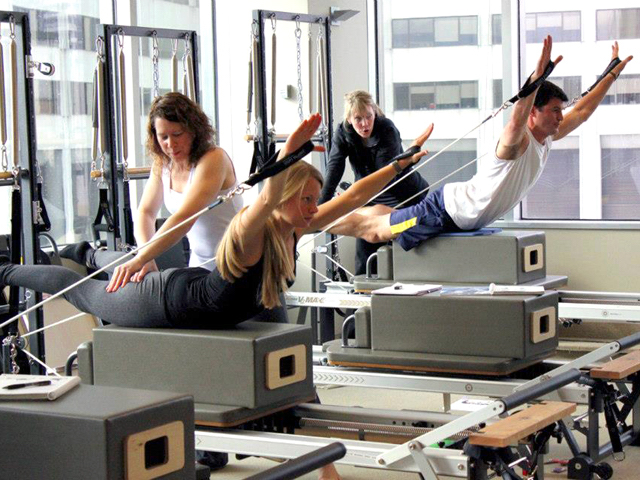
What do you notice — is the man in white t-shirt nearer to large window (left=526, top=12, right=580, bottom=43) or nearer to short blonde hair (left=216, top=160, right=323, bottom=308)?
short blonde hair (left=216, top=160, right=323, bottom=308)

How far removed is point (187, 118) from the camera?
3.17 metres

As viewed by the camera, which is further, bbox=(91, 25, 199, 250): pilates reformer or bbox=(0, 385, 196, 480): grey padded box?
bbox=(91, 25, 199, 250): pilates reformer

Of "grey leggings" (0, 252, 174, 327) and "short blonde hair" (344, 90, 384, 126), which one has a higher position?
"short blonde hair" (344, 90, 384, 126)

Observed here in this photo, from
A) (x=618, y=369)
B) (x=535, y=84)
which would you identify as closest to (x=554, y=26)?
(x=535, y=84)

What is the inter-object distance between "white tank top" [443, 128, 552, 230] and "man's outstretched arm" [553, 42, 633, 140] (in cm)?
36

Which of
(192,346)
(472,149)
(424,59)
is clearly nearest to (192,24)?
(424,59)

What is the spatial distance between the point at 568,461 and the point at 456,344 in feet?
1.86

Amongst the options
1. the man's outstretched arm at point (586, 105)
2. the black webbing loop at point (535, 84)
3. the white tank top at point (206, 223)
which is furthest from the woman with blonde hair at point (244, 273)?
the man's outstretched arm at point (586, 105)

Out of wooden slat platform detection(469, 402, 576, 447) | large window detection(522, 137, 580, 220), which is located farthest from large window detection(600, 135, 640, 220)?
wooden slat platform detection(469, 402, 576, 447)

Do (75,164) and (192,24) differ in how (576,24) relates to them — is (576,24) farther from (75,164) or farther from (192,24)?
(75,164)

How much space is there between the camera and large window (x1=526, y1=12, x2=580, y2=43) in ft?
19.6

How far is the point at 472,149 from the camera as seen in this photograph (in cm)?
628

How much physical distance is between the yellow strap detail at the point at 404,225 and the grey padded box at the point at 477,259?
0.27 feet

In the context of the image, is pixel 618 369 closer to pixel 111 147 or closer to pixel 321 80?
pixel 111 147
